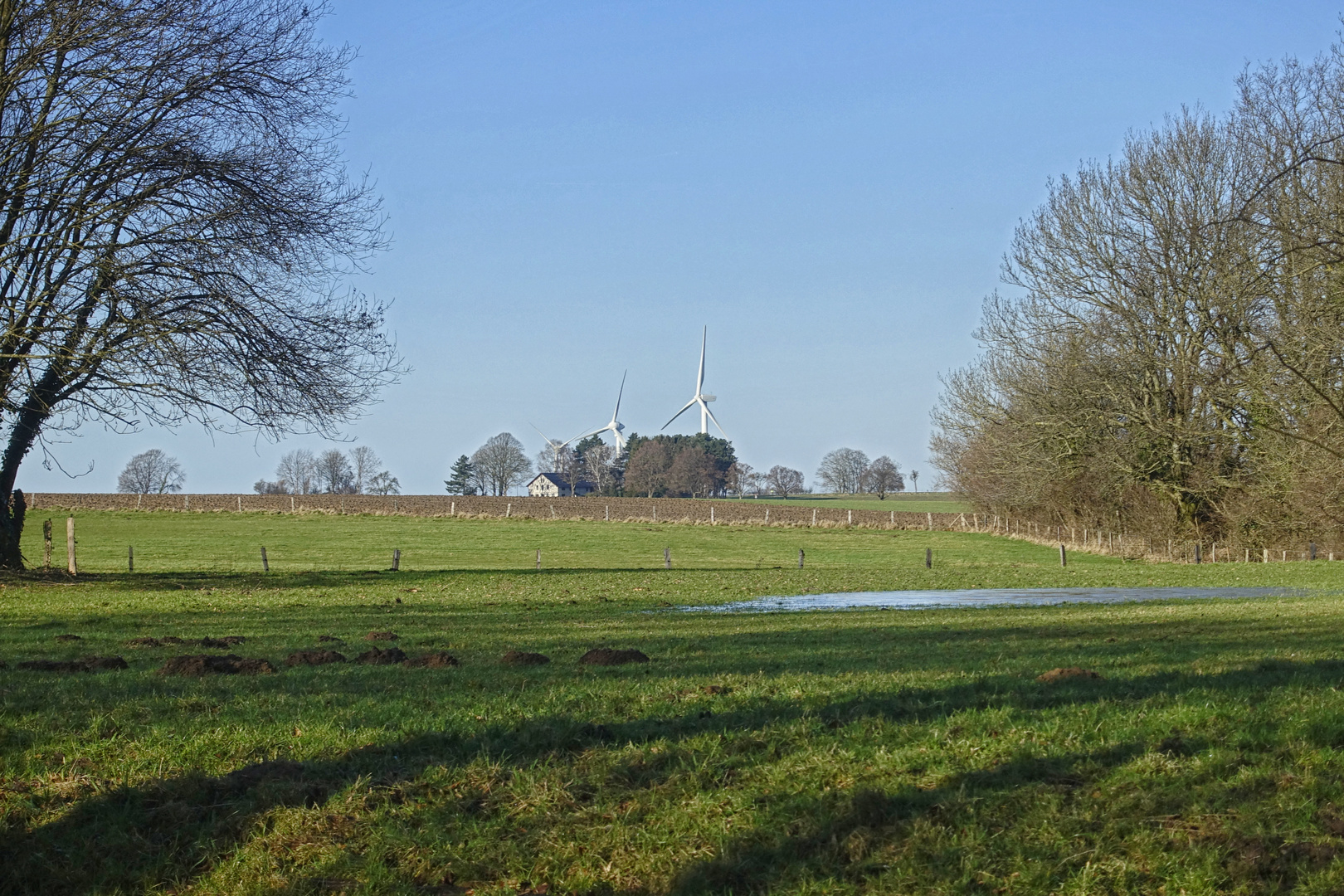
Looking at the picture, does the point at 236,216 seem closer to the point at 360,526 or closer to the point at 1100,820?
the point at 1100,820

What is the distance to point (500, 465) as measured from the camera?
541 ft

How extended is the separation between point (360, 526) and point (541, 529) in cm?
1276

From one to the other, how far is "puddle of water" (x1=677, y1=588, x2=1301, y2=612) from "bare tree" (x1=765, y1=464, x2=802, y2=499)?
155 meters

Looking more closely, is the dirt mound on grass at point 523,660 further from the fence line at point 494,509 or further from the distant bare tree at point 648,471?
the distant bare tree at point 648,471

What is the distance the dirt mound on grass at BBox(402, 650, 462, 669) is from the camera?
11.3 meters

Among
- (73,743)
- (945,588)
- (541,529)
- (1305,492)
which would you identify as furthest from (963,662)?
(541,529)

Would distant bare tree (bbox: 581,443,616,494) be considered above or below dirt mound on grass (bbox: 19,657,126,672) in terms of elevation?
above

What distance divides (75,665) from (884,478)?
173m

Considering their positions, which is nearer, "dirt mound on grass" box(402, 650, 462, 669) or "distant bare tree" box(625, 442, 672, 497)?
"dirt mound on grass" box(402, 650, 462, 669)

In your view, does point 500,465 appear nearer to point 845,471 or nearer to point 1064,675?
point 845,471

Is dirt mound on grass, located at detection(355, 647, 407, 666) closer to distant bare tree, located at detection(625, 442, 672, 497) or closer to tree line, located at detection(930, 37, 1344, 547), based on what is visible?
tree line, located at detection(930, 37, 1344, 547)

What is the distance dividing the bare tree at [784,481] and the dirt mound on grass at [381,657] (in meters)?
172

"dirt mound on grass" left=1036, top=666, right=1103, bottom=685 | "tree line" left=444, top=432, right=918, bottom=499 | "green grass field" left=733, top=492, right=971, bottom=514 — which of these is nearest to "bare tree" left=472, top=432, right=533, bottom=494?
"tree line" left=444, top=432, right=918, bottom=499

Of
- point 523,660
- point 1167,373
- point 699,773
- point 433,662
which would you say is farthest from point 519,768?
point 1167,373
